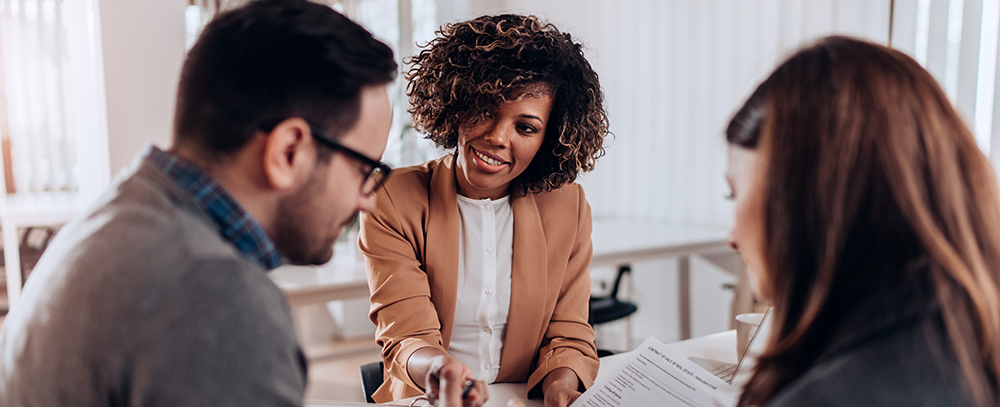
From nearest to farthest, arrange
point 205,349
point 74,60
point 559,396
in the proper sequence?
point 205,349, point 559,396, point 74,60

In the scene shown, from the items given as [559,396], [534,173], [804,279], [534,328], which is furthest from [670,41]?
[804,279]

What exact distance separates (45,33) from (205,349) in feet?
10.9

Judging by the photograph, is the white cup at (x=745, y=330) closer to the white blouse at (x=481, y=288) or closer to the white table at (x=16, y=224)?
the white blouse at (x=481, y=288)

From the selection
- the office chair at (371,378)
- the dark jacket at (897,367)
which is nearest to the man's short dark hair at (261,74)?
the dark jacket at (897,367)

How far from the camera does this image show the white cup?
1335 mm

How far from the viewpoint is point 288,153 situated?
0.68m

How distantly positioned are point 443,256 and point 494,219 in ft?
0.50

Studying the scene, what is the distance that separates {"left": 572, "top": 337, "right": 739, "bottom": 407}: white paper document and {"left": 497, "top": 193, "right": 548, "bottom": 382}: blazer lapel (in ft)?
1.01

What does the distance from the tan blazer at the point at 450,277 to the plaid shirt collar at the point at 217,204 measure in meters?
0.61

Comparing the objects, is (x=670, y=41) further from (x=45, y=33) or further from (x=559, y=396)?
(x=45, y=33)

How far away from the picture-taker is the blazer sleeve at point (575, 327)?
4.27 feet

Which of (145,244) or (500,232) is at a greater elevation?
(145,244)

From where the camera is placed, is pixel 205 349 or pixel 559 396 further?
pixel 559 396

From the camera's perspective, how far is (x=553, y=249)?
1.43 metres
